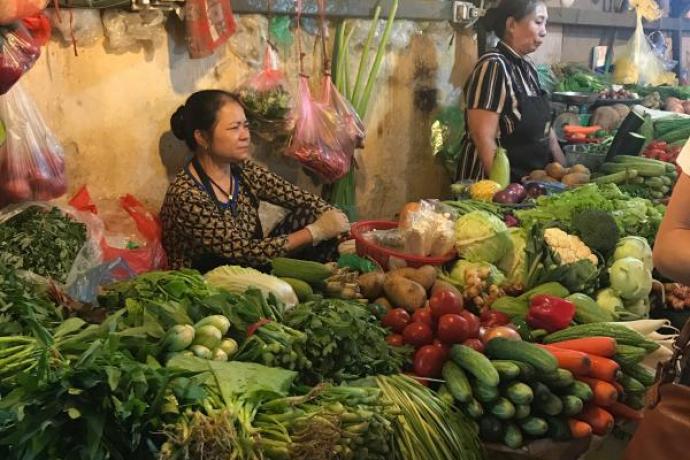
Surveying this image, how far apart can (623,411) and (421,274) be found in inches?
37.5

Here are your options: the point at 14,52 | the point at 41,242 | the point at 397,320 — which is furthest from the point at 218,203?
the point at 397,320

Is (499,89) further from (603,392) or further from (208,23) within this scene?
(603,392)

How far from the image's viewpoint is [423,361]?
2543 millimetres

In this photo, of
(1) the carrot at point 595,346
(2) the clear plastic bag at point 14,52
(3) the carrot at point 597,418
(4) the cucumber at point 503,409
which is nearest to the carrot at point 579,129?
(1) the carrot at point 595,346

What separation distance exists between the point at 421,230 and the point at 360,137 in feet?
4.78

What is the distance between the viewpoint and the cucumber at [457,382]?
2.38 m

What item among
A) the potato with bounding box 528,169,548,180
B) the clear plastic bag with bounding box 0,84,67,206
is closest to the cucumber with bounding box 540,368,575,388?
the clear plastic bag with bounding box 0,84,67,206

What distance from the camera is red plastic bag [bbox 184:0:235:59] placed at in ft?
13.7

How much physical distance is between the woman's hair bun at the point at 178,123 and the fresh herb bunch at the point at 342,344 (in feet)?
5.68

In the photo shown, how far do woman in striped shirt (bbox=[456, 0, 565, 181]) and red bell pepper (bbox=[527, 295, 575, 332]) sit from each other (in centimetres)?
234

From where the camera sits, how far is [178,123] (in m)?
4.08

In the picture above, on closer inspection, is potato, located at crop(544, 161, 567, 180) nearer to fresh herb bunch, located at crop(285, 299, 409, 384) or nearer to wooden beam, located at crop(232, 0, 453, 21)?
wooden beam, located at crop(232, 0, 453, 21)

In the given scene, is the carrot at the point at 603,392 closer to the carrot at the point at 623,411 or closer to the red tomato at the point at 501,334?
the carrot at the point at 623,411

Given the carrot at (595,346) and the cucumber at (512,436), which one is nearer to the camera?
the cucumber at (512,436)
